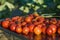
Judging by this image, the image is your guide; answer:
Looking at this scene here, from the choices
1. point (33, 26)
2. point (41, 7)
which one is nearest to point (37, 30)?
point (33, 26)

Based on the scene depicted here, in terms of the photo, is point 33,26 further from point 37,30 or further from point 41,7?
point 41,7

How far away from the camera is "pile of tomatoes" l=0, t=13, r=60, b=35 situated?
1444 mm

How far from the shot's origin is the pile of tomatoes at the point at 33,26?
56.9 inches

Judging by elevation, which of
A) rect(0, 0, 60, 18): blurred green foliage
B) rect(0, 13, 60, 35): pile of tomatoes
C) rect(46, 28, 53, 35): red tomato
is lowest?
rect(46, 28, 53, 35): red tomato

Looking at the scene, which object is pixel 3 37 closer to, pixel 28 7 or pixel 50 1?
pixel 28 7

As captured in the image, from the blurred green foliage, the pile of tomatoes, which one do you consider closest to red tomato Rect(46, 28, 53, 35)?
the pile of tomatoes

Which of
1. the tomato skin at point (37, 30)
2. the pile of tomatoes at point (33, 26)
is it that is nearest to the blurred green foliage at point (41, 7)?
the pile of tomatoes at point (33, 26)

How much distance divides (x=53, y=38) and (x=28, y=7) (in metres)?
0.65

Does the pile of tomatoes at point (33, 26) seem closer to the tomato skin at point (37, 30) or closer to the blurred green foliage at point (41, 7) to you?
the tomato skin at point (37, 30)

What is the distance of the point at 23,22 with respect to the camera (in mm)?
1546

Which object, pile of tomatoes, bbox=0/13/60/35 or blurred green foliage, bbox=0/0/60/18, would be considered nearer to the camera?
pile of tomatoes, bbox=0/13/60/35

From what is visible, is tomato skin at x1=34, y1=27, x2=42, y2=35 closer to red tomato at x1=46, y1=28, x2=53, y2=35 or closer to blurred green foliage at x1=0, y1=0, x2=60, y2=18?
red tomato at x1=46, y1=28, x2=53, y2=35

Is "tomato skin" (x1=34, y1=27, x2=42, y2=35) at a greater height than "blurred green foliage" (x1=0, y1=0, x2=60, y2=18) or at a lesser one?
lesser

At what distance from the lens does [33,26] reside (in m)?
1.48
